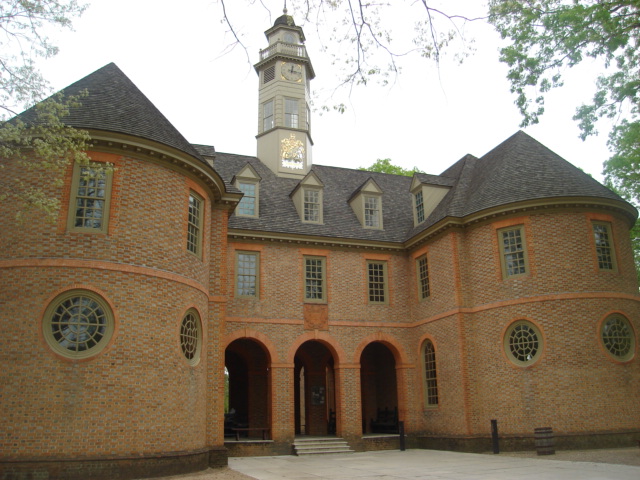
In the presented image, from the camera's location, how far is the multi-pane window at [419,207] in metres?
24.5

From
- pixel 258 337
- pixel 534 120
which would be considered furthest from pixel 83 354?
pixel 534 120

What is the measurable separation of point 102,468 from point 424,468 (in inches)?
305

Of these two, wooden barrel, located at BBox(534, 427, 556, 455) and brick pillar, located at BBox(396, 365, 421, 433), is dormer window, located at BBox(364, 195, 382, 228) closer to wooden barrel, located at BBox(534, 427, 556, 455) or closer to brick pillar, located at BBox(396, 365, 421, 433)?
brick pillar, located at BBox(396, 365, 421, 433)

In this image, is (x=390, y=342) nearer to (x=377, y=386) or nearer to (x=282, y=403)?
(x=377, y=386)

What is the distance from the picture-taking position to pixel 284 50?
1175 inches

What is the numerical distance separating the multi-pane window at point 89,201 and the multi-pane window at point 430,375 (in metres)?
13.1

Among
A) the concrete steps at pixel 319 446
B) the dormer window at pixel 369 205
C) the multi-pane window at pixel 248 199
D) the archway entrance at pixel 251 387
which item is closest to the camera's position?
the concrete steps at pixel 319 446

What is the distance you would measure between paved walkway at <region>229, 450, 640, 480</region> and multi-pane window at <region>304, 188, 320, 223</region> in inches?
370

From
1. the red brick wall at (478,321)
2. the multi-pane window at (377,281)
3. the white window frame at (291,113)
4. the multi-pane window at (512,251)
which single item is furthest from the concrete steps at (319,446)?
the white window frame at (291,113)

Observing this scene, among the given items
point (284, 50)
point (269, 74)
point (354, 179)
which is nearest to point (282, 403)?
point (354, 179)

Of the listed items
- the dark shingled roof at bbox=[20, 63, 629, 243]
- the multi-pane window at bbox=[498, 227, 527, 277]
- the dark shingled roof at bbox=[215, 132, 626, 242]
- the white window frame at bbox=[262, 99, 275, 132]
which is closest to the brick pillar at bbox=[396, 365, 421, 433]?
the dark shingled roof at bbox=[20, 63, 629, 243]

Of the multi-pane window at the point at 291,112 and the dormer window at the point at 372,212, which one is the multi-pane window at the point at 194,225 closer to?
the dormer window at the point at 372,212

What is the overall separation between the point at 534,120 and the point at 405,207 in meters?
15.4

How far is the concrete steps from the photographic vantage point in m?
20.2
